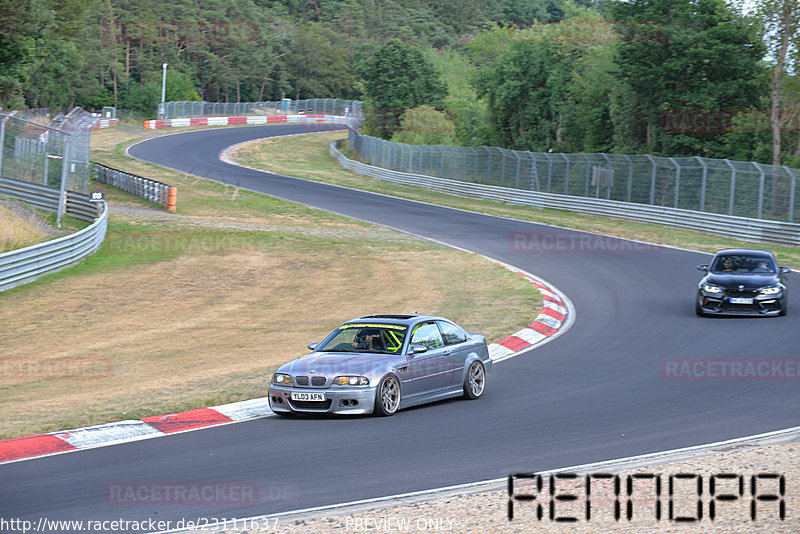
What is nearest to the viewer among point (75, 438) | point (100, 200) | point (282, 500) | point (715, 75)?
point (282, 500)

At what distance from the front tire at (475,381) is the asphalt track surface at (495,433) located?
18cm

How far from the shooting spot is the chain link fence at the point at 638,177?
31.9 m

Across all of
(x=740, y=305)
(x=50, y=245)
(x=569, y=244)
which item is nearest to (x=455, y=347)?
(x=740, y=305)

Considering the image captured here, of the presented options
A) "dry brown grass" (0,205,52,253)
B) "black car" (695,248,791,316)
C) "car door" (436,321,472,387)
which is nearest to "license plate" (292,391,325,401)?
"car door" (436,321,472,387)

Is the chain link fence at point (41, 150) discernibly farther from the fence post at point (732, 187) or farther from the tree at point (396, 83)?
the tree at point (396, 83)

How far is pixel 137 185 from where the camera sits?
140 feet

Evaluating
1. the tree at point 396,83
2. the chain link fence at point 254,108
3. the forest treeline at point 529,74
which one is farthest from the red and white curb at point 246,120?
the tree at point 396,83

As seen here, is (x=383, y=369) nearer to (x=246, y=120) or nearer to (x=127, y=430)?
(x=127, y=430)

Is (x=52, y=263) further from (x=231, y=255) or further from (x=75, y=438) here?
(x=75, y=438)

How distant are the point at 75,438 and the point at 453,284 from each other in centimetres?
1485

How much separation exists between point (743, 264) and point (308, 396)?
12751mm

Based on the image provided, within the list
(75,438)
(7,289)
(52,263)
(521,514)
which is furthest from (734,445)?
(52,263)

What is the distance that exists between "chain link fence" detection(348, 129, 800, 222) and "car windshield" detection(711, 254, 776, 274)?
11.8 metres

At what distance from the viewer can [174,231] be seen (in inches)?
1309
